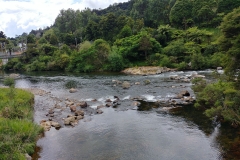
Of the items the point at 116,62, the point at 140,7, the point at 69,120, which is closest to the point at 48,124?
the point at 69,120

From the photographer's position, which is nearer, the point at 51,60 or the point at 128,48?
the point at 128,48

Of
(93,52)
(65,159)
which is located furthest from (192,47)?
(65,159)

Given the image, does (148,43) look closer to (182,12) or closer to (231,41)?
(182,12)

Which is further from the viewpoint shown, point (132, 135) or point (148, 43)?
point (148, 43)

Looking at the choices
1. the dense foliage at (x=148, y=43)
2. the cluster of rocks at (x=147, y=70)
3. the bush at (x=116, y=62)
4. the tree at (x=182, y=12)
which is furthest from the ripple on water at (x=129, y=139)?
the tree at (x=182, y=12)

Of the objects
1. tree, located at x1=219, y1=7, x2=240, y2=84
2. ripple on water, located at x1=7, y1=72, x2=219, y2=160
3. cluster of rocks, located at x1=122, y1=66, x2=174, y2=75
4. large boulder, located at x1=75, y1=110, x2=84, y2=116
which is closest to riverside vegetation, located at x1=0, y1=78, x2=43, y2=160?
ripple on water, located at x1=7, y1=72, x2=219, y2=160

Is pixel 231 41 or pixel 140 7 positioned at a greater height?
pixel 140 7

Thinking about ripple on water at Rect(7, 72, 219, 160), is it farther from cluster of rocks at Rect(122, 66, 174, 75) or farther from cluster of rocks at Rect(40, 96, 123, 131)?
cluster of rocks at Rect(122, 66, 174, 75)

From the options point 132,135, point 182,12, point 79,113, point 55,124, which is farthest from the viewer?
point 182,12

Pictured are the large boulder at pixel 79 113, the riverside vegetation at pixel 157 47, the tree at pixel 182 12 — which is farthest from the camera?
the tree at pixel 182 12

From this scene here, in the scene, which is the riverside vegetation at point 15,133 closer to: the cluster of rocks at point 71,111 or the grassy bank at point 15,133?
the grassy bank at point 15,133

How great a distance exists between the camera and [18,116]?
17828 mm

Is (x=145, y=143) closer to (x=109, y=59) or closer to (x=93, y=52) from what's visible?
(x=109, y=59)

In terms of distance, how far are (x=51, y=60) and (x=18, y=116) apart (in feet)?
153
